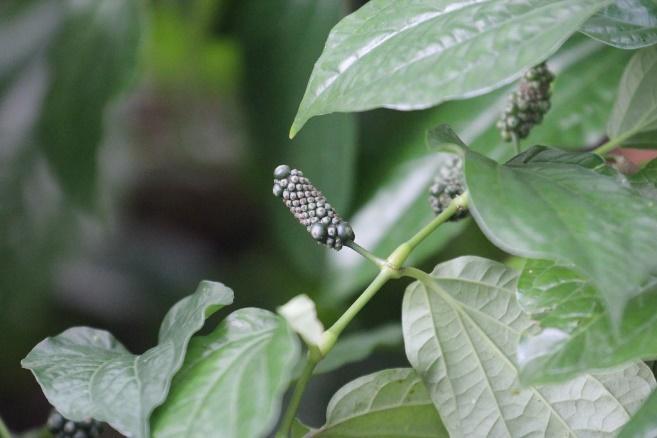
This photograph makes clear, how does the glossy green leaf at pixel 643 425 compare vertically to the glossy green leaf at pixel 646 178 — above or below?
below

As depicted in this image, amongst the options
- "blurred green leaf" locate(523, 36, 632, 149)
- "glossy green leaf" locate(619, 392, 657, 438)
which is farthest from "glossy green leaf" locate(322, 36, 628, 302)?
"glossy green leaf" locate(619, 392, 657, 438)

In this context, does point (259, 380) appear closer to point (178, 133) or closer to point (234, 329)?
point (234, 329)

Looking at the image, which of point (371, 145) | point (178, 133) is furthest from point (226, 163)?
point (371, 145)

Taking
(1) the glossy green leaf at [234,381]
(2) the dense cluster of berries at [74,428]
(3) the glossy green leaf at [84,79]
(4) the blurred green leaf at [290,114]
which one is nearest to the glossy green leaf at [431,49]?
(1) the glossy green leaf at [234,381]

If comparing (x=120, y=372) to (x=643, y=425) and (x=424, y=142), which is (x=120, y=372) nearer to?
(x=643, y=425)

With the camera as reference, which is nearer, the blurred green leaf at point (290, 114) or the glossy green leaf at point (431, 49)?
the glossy green leaf at point (431, 49)

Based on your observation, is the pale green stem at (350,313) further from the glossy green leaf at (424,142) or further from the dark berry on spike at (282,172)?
the glossy green leaf at (424,142)

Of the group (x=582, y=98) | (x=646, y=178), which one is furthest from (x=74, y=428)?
(x=582, y=98)

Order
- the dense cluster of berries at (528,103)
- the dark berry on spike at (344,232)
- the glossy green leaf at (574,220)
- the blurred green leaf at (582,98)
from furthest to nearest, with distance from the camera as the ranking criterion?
the blurred green leaf at (582,98)
the dense cluster of berries at (528,103)
the dark berry on spike at (344,232)
the glossy green leaf at (574,220)
